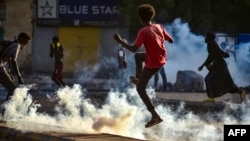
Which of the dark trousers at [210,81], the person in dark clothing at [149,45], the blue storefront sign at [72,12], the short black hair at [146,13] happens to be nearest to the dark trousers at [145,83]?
the person in dark clothing at [149,45]

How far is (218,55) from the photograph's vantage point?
566 inches

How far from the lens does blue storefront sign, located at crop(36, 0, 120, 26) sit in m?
27.5

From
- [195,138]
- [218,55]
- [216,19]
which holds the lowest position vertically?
[195,138]

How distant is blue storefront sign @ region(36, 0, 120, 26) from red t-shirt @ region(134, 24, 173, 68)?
19.4 metres

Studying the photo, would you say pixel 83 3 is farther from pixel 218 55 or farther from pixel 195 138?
pixel 195 138

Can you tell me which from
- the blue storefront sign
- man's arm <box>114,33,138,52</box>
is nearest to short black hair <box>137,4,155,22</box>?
man's arm <box>114,33,138,52</box>

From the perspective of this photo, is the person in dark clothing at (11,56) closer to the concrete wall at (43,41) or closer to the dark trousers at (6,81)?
the dark trousers at (6,81)

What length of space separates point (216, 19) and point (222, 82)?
29.0 feet

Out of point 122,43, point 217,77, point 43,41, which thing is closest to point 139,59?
point 122,43

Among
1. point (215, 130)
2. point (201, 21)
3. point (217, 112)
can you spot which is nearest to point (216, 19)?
point (201, 21)

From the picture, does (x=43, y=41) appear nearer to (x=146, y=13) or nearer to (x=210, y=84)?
(x=210, y=84)

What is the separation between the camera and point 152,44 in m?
8.05

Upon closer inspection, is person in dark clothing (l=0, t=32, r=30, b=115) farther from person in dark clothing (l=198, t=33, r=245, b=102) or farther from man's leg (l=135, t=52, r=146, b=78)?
person in dark clothing (l=198, t=33, r=245, b=102)

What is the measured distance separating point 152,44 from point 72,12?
1995 cm
